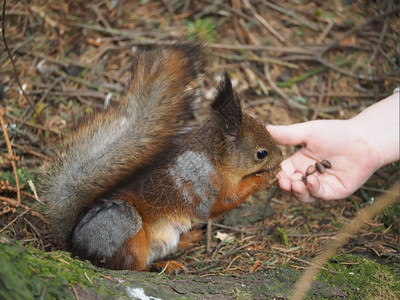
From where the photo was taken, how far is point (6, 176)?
2.37 meters

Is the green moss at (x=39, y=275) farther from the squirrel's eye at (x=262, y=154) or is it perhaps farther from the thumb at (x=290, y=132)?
the thumb at (x=290, y=132)

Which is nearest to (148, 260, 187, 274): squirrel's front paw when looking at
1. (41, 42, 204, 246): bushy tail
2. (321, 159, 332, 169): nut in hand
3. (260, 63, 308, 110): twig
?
(41, 42, 204, 246): bushy tail

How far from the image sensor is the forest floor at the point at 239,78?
7.68 feet

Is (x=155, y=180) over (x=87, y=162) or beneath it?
beneath

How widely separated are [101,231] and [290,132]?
1106 millimetres

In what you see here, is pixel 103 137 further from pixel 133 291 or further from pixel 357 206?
pixel 357 206

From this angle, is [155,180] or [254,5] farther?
[254,5]

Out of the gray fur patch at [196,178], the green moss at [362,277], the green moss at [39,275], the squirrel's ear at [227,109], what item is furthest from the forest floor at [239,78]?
the green moss at [39,275]

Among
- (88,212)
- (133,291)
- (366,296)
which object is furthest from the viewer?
(88,212)

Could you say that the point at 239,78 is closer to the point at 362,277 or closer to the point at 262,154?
the point at 262,154

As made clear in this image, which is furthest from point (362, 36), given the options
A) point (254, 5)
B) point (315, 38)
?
point (254, 5)

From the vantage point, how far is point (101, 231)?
1895 mm

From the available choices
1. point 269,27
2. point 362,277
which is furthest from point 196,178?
point 269,27

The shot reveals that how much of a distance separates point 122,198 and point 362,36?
2471 mm
